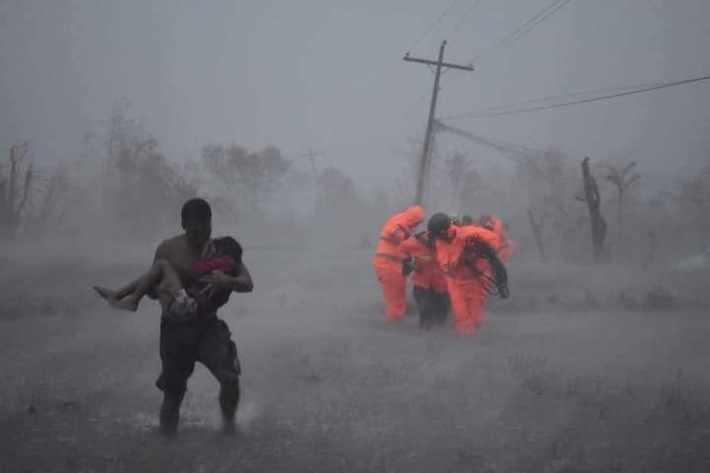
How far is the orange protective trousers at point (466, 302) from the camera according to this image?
820 centimetres

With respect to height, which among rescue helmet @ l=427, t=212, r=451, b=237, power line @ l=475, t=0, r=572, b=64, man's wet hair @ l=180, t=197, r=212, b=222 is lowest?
rescue helmet @ l=427, t=212, r=451, b=237

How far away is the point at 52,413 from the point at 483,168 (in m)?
61.6

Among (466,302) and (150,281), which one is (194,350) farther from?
(466,302)

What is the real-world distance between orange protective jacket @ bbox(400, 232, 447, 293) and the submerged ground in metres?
0.72

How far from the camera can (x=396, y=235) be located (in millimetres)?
9258

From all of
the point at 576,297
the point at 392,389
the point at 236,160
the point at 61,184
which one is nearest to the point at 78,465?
the point at 392,389

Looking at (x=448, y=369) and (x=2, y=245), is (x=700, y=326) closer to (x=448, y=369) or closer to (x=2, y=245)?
(x=448, y=369)

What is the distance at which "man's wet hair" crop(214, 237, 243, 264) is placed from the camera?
14.9 ft

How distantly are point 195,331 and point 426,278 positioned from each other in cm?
486

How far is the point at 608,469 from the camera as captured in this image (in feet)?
13.6

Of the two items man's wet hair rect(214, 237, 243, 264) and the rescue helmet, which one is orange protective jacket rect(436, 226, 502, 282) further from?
man's wet hair rect(214, 237, 243, 264)

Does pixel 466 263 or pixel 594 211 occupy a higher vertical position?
pixel 594 211

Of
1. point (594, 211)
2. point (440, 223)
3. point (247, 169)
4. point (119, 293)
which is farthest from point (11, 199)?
point (247, 169)

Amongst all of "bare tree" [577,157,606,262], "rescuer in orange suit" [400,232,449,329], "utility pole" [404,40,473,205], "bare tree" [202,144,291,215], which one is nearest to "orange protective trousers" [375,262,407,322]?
"rescuer in orange suit" [400,232,449,329]
